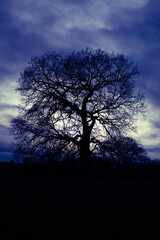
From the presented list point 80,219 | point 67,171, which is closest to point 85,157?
point 67,171

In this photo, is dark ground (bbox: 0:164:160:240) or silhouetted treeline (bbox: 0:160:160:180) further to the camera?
silhouetted treeline (bbox: 0:160:160:180)

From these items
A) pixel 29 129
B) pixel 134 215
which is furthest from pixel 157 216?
pixel 29 129

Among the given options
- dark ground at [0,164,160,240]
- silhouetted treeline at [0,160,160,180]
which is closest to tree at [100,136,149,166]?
silhouetted treeline at [0,160,160,180]

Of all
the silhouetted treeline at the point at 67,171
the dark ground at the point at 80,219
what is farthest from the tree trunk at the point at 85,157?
the dark ground at the point at 80,219

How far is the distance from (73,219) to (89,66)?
45.2 ft

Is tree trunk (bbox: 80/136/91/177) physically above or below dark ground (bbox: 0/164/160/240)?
above

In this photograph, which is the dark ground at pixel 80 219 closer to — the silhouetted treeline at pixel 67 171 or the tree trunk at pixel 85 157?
the tree trunk at pixel 85 157

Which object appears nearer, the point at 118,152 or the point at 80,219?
the point at 80,219

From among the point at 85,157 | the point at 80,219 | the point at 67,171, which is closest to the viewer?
the point at 80,219

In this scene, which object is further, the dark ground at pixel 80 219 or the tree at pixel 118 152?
the tree at pixel 118 152

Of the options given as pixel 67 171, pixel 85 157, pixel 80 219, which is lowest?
pixel 80 219

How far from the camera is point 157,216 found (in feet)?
17.7

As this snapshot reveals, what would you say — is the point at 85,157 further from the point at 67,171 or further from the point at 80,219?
the point at 80,219

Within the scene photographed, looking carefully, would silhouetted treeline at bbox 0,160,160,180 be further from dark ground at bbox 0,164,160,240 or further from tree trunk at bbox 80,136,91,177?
dark ground at bbox 0,164,160,240
